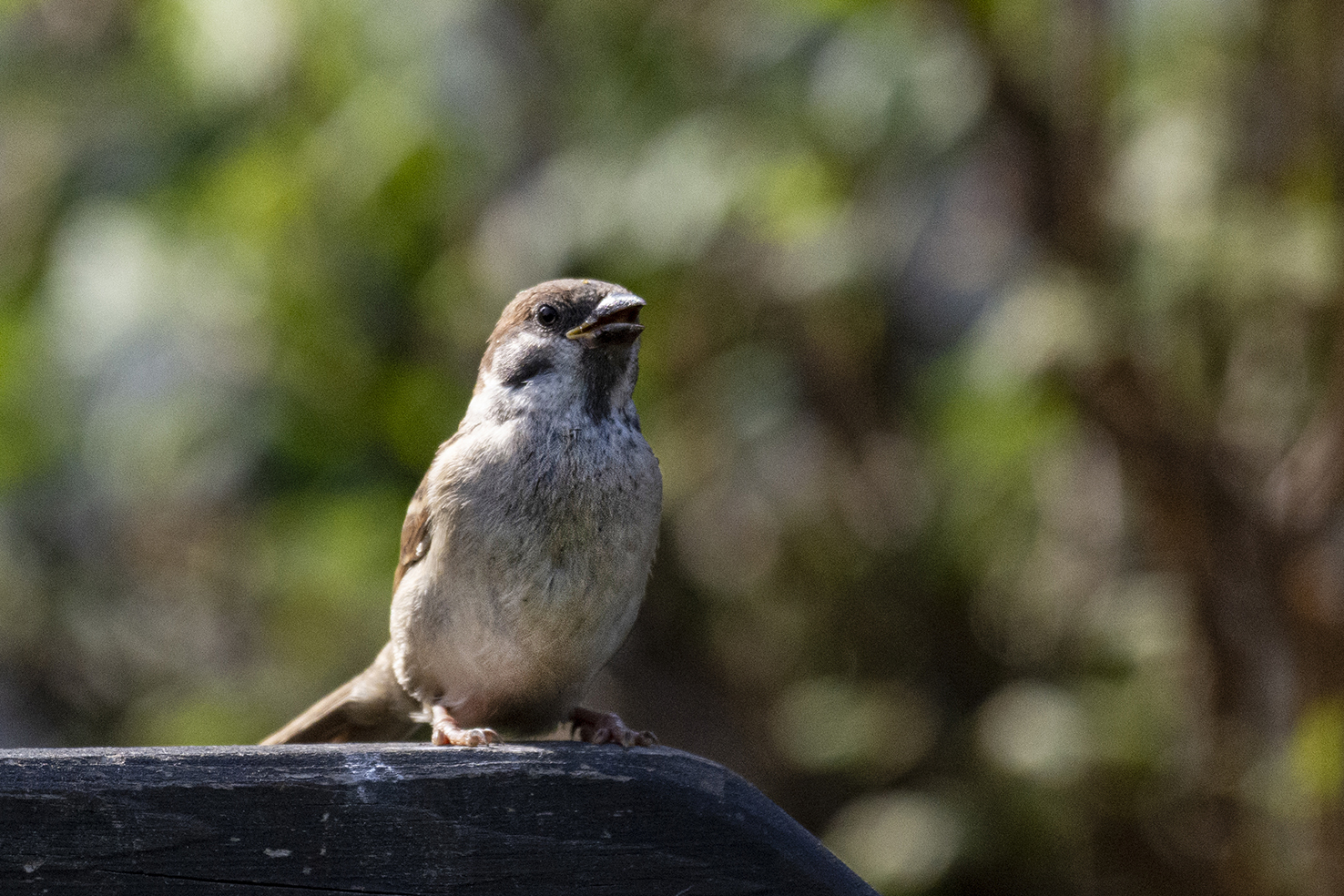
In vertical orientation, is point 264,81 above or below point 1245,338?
above

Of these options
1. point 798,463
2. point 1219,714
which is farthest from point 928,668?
point 1219,714

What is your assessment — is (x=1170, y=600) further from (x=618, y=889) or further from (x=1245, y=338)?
(x=618, y=889)

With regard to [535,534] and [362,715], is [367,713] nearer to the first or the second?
[362,715]

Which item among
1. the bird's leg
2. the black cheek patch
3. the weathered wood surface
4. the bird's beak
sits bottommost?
the weathered wood surface

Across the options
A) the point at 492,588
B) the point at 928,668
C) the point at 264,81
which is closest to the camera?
the point at 492,588

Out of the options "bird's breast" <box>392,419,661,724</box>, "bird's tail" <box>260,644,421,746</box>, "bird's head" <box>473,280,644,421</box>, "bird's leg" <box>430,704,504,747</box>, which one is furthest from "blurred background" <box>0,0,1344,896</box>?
"bird's leg" <box>430,704,504,747</box>

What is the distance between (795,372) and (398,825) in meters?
4.78

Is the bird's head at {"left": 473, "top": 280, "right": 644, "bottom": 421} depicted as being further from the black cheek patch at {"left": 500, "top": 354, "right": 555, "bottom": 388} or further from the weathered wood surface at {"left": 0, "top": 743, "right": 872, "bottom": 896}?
the weathered wood surface at {"left": 0, "top": 743, "right": 872, "bottom": 896}

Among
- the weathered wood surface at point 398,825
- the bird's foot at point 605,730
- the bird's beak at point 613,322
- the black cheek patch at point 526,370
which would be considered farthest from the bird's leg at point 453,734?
the bird's beak at point 613,322

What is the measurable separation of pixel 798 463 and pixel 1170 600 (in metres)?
2.01

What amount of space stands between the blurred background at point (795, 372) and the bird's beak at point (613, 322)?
217 centimetres

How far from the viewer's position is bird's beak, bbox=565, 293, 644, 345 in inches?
103

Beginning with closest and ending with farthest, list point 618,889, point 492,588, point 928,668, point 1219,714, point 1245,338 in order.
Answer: point 618,889 < point 492,588 < point 1219,714 < point 1245,338 < point 928,668

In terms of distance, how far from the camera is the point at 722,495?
6617 millimetres
